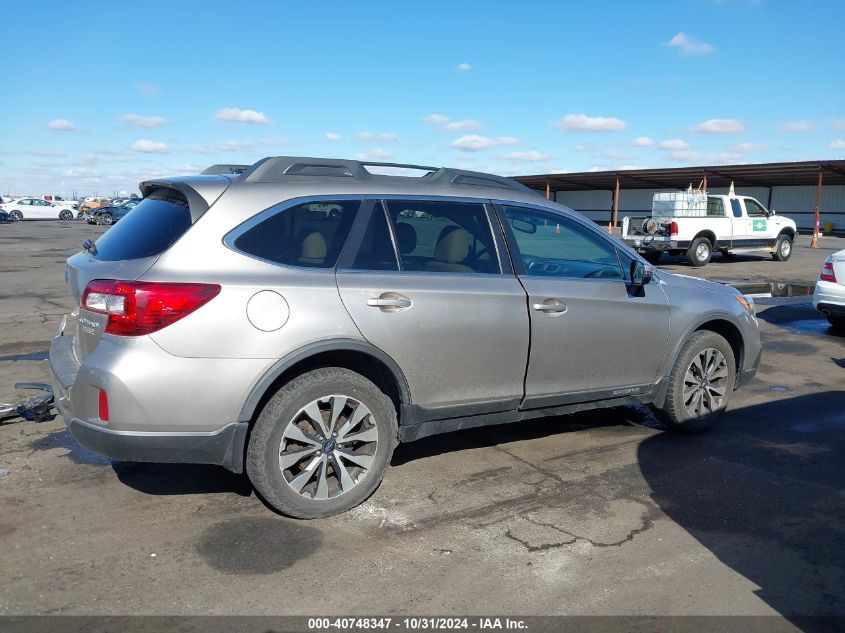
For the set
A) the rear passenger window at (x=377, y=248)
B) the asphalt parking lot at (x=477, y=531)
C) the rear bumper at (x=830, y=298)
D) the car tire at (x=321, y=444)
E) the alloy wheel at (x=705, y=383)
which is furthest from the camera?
the rear bumper at (x=830, y=298)

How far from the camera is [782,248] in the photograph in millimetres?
22703

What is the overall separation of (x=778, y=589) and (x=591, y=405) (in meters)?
1.89

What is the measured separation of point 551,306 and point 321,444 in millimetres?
1713

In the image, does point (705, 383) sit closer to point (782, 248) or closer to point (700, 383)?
point (700, 383)

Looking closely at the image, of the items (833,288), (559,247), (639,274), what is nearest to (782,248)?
(833,288)

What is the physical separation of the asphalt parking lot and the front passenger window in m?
1.29

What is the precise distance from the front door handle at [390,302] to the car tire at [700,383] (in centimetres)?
242

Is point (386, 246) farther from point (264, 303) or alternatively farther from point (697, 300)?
point (697, 300)

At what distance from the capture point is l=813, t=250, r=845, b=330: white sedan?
9.49m

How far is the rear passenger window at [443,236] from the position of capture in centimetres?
445

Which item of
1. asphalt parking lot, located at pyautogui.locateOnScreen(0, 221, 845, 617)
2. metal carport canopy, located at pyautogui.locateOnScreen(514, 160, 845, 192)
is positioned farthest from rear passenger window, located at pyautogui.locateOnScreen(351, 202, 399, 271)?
metal carport canopy, located at pyautogui.locateOnScreen(514, 160, 845, 192)

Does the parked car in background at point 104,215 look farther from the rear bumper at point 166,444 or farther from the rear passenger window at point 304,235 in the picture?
the rear bumper at point 166,444

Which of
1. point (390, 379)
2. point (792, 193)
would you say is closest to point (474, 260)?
point (390, 379)

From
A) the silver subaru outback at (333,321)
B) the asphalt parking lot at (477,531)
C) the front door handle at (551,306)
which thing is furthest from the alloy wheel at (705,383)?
the front door handle at (551,306)
